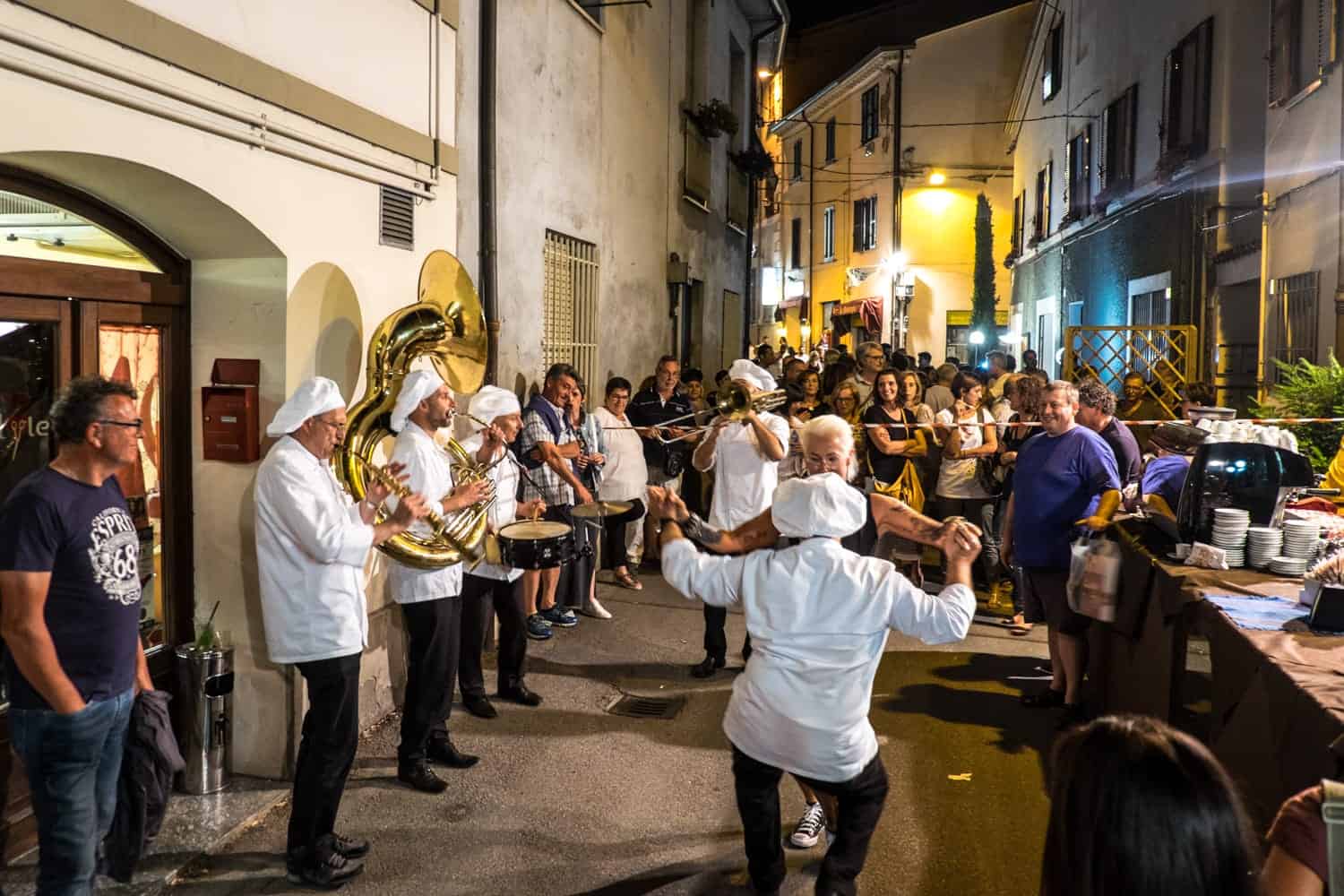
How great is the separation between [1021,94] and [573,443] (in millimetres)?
26006

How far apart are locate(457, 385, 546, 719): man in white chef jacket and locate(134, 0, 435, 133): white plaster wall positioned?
5.93ft

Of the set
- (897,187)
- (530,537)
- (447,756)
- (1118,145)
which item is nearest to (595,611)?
(530,537)

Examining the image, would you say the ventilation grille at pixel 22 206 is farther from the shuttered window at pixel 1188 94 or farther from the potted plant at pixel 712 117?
the shuttered window at pixel 1188 94

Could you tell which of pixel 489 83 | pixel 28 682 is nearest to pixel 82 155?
pixel 28 682

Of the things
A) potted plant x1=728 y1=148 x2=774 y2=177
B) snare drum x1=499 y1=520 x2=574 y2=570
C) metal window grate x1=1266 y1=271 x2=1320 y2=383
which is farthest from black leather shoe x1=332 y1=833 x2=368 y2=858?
potted plant x1=728 y1=148 x2=774 y2=177

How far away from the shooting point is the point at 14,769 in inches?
177

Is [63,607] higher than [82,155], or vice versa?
[82,155]

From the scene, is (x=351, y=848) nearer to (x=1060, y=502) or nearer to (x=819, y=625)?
(x=819, y=625)

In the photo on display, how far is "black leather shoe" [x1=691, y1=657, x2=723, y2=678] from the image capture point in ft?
24.3

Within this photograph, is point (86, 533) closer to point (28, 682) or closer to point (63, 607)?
point (63, 607)

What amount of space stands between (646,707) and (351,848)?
8.08ft

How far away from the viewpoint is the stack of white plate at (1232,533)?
520 cm

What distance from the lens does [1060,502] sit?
21.1 feet

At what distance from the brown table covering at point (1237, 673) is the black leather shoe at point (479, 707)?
3637 millimetres
